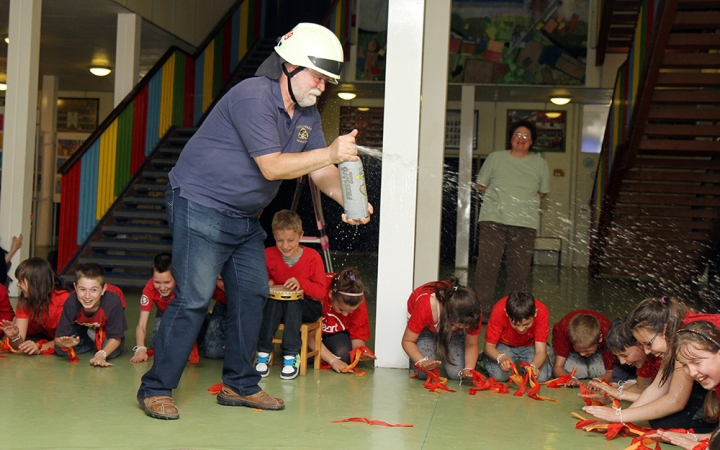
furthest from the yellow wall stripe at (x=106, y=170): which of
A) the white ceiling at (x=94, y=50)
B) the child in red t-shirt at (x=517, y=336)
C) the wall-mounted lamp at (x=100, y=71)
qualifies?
the child in red t-shirt at (x=517, y=336)

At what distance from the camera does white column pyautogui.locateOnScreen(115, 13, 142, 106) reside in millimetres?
10211

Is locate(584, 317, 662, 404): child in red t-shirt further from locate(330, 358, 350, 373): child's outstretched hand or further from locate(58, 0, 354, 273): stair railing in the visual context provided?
locate(58, 0, 354, 273): stair railing

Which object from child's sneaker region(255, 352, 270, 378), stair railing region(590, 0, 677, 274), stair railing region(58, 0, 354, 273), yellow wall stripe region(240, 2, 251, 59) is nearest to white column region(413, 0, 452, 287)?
child's sneaker region(255, 352, 270, 378)

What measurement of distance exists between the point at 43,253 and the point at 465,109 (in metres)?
8.07

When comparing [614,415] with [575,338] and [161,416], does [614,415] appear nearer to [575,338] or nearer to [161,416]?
[575,338]

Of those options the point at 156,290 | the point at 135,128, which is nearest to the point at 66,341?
the point at 156,290

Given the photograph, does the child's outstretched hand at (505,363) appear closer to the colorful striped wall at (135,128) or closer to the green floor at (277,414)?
the green floor at (277,414)

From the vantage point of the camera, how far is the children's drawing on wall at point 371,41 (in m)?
15.3

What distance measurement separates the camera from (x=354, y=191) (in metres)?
3.73

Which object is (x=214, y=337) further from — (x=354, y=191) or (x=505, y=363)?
(x=354, y=191)

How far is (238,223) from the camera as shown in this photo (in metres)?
3.92

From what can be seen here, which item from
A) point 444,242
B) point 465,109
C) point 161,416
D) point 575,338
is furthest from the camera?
point 444,242

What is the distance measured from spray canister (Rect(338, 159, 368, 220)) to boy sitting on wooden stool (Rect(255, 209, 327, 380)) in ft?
4.10

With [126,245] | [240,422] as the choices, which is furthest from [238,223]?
[126,245]
